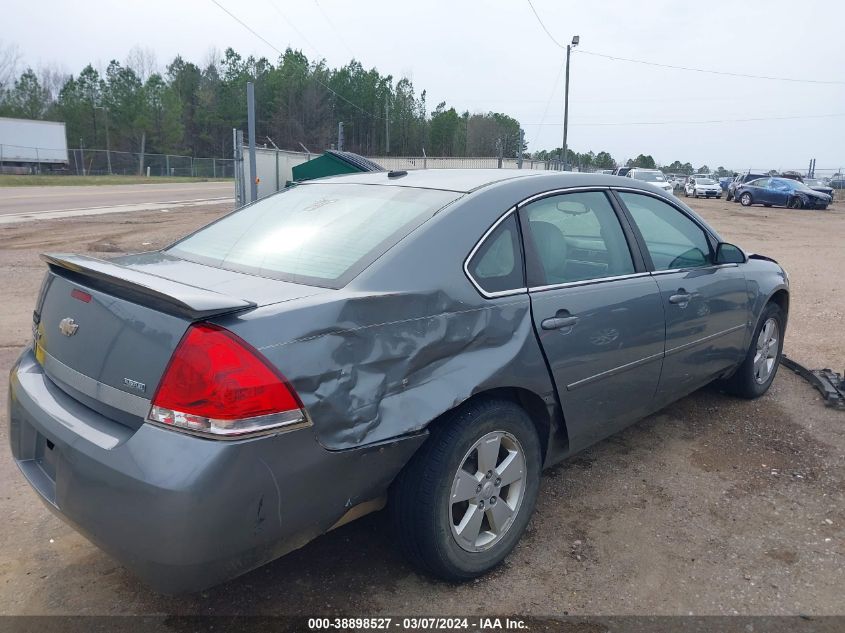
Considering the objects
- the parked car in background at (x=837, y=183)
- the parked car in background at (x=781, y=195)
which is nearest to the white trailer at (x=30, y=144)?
the parked car in background at (x=781, y=195)

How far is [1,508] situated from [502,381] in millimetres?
2499

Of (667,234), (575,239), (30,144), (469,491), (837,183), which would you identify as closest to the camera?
(469,491)

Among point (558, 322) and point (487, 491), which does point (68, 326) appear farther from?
point (558, 322)

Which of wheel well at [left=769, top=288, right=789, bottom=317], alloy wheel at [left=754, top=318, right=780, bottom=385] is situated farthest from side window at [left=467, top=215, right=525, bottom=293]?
wheel well at [left=769, top=288, right=789, bottom=317]

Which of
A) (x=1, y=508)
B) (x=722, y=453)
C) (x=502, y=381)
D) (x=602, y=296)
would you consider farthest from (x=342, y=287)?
(x=722, y=453)

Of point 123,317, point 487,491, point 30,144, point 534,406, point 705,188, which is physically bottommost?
point 487,491

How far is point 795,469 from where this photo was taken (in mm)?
3875

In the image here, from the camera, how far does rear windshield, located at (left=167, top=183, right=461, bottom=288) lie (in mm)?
2652

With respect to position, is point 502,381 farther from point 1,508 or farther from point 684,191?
point 684,191

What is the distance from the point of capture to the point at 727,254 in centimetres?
429

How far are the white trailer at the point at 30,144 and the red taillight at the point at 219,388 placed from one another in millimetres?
51111

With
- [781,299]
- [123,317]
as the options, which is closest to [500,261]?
[123,317]

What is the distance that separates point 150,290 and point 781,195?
114 feet

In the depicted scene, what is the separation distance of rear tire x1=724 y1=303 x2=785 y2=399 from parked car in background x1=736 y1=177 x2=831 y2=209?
3040 cm
